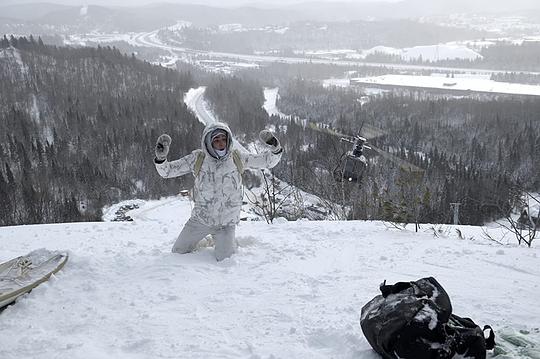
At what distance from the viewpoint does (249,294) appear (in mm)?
4172

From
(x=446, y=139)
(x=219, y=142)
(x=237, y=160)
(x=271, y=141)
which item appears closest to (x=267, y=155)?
(x=271, y=141)

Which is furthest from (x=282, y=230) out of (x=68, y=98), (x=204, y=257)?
(x=68, y=98)

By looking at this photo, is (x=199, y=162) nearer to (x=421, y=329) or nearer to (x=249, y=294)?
(x=249, y=294)

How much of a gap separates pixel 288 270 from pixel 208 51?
196m

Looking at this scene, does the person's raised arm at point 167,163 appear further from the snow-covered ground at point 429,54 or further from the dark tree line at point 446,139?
the snow-covered ground at point 429,54

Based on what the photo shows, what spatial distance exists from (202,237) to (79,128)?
61515mm

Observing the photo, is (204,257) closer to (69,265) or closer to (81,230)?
(69,265)

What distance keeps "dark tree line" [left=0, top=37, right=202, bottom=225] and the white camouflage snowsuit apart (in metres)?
37.2

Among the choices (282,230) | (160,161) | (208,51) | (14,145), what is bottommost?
(14,145)

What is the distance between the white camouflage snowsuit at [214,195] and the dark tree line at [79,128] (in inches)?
1464

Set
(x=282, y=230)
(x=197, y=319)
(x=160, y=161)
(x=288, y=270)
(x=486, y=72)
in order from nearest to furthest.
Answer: (x=197, y=319) → (x=288, y=270) → (x=160, y=161) → (x=282, y=230) → (x=486, y=72)

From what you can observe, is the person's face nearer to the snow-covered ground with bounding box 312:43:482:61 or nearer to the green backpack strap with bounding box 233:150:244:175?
the green backpack strap with bounding box 233:150:244:175

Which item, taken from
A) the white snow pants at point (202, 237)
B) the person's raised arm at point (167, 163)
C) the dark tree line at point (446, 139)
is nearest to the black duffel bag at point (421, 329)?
the white snow pants at point (202, 237)

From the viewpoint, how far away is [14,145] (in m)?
52.9
